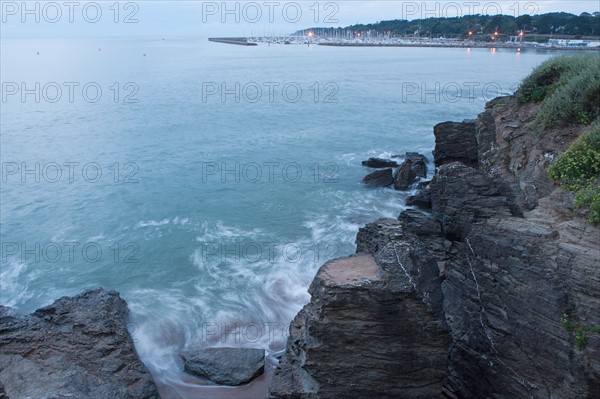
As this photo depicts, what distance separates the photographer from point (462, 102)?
57969 mm

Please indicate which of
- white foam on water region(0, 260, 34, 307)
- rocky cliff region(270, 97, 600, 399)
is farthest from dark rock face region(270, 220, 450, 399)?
white foam on water region(0, 260, 34, 307)

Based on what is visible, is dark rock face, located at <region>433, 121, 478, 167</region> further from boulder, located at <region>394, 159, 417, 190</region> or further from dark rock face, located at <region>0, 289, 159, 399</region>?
dark rock face, located at <region>0, 289, 159, 399</region>

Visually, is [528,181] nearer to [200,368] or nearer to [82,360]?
[200,368]

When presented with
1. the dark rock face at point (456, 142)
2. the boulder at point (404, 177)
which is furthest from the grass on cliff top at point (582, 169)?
the dark rock face at point (456, 142)

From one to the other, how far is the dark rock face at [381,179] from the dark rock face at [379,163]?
121 inches

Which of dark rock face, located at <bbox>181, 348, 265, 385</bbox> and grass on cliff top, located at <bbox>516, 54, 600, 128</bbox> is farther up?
grass on cliff top, located at <bbox>516, 54, 600, 128</bbox>

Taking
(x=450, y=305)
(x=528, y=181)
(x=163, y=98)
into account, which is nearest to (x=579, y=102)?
(x=528, y=181)

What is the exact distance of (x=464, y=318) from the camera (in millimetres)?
11344

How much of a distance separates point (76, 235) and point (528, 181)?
2130 cm

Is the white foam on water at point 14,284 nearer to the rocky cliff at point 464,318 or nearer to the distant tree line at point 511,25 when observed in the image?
the rocky cliff at point 464,318

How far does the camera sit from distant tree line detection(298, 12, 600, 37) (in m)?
128

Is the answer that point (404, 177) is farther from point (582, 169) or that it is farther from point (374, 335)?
point (374, 335)

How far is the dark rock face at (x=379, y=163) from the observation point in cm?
3306

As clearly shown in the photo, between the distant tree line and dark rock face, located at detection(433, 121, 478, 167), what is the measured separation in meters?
118
